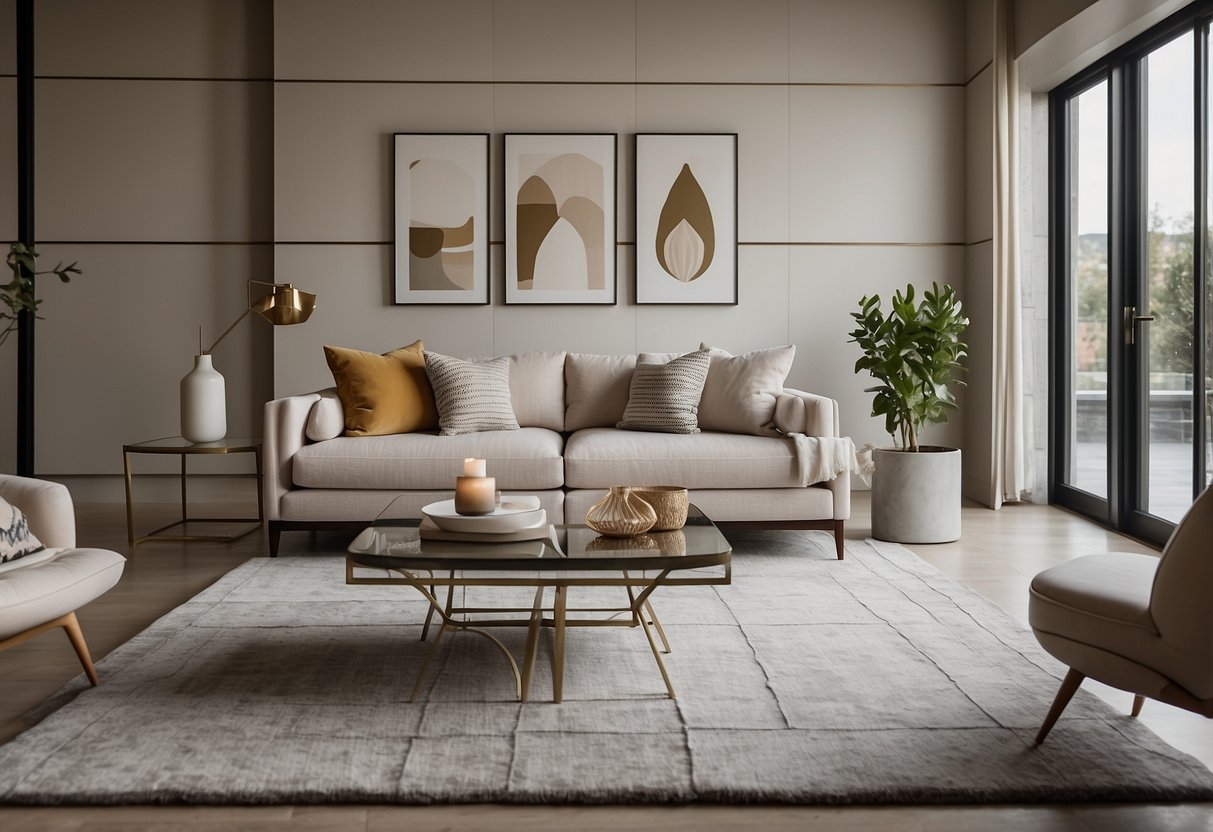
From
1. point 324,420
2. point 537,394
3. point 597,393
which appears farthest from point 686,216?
point 324,420

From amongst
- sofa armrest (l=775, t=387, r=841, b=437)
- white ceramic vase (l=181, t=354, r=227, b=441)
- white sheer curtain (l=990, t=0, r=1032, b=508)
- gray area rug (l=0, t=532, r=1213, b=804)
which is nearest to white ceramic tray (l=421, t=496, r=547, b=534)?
gray area rug (l=0, t=532, r=1213, b=804)

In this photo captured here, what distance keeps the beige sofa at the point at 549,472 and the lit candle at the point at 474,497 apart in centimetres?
143

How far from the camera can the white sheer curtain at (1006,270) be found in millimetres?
5121

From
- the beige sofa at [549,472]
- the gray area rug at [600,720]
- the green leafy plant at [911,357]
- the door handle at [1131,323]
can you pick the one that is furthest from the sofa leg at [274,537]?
the door handle at [1131,323]

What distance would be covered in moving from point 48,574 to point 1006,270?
464 centimetres

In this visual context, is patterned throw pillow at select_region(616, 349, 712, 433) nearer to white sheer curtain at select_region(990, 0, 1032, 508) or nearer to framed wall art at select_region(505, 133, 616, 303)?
framed wall art at select_region(505, 133, 616, 303)

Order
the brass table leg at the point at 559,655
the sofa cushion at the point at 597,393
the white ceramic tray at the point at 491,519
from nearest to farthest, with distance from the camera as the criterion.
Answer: the brass table leg at the point at 559,655 < the white ceramic tray at the point at 491,519 < the sofa cushion at the point at 597,393

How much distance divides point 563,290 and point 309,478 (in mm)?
2053

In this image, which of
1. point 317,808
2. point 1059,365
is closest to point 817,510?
point 1059,365

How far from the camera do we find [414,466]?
13.4 ft

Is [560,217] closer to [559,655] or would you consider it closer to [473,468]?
[473,468]

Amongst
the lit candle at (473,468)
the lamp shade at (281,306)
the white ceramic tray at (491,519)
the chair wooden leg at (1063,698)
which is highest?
the lamp shade at (281,306)

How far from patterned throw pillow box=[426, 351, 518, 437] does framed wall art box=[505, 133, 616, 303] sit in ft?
3.65

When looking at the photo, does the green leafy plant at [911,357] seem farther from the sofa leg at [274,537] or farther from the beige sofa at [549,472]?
the sofa leg at [274,537]
